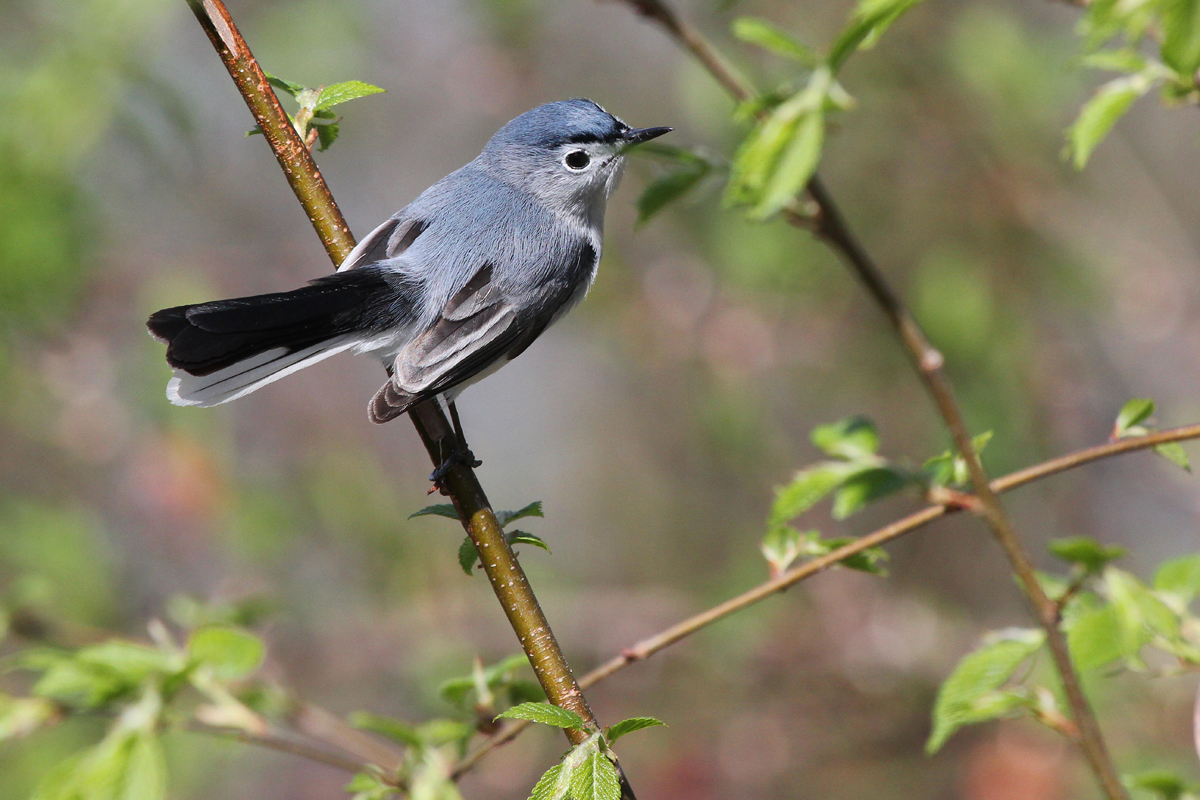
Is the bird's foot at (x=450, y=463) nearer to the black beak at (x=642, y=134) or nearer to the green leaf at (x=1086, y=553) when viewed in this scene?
the green leaf at (x=1086, y=553)

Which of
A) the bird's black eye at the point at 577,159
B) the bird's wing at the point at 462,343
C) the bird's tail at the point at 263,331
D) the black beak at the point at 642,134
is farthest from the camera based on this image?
the bird's black eye at the point at 577,159

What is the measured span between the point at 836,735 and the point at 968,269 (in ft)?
6.16

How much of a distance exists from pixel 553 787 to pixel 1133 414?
2.33 feet

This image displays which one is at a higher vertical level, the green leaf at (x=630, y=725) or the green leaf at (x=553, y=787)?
the green leaf at (x=630, y=725)

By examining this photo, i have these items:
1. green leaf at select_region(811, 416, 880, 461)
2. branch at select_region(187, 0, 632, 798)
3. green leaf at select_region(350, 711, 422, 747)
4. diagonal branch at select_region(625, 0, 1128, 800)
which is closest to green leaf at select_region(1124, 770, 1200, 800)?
diagonal branch at select_region(625, 0, 1128, 800)

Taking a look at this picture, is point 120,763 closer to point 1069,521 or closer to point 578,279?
point 578,279

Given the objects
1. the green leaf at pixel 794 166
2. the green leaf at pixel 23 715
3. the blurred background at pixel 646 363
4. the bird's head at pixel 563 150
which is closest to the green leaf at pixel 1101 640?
the green leaf at pixel 794 166

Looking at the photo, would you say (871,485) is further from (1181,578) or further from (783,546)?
(1181,578)

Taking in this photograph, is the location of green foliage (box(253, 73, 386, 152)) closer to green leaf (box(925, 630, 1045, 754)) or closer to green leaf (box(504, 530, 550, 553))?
green leaf (box(504, 530, 550, 553))

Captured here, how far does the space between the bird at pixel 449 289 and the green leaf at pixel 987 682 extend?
2.41 feet

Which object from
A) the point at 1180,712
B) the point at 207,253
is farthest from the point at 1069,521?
the point at 207,253

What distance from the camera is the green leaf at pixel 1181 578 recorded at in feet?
3.67

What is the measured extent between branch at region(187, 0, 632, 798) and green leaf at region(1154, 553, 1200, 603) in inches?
25.8

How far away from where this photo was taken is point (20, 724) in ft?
4.43
